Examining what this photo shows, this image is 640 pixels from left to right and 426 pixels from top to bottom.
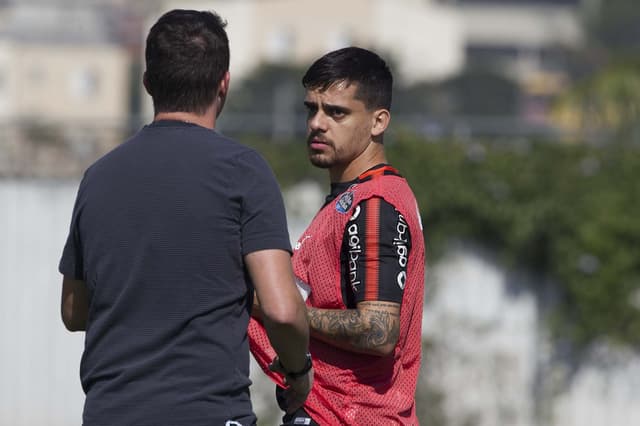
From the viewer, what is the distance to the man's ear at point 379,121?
3572 millimetres

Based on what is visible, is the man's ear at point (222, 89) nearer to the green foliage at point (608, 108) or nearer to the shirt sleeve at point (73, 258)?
the shirt sleeve at point (73, 258)

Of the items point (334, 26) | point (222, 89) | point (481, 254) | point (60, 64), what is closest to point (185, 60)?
point (222, 89)

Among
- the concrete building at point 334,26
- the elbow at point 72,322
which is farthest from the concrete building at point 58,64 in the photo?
the elbow at point 72,322

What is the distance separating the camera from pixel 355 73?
3.53 meters

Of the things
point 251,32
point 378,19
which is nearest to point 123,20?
point 251,32

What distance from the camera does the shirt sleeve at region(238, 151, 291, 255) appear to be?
2852 millimetres

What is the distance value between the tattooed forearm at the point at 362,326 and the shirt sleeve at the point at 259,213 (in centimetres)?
46

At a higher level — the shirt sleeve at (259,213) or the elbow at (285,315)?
the shirt sleeve at (259,213)

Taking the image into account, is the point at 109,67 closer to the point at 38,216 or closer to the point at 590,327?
the point at 38,216

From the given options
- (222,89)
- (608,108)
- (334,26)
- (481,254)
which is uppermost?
(222,89)

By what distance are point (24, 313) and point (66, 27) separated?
49.3ft

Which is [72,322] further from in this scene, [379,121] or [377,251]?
[379,121]

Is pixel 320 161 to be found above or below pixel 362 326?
above

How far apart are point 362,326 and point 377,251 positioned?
220mm
